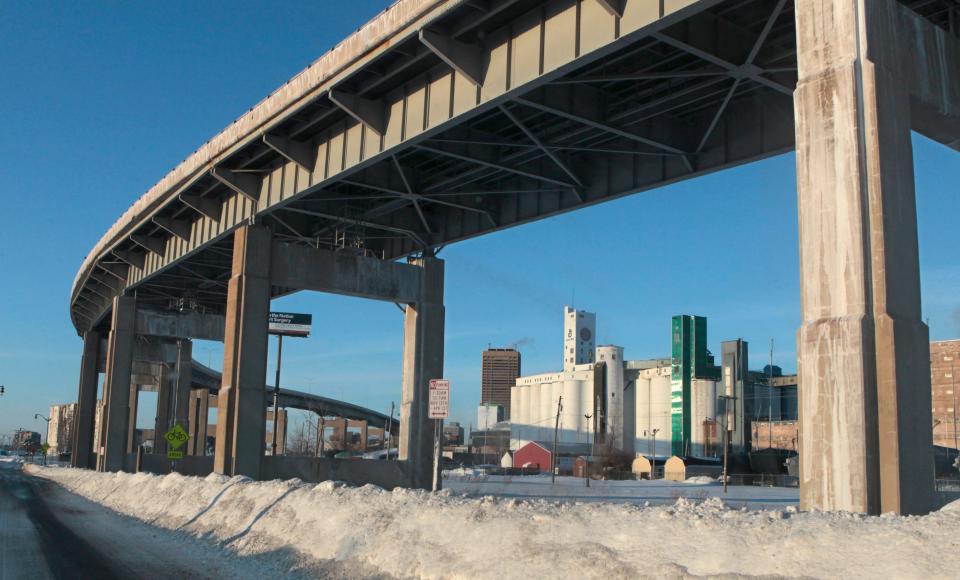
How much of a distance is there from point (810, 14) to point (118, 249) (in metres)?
45.7

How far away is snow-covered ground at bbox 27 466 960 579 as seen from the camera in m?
8.83

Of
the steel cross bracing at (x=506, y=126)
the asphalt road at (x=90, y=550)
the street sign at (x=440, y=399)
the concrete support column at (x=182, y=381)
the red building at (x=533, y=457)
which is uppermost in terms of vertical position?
the steel cross bracing at (x=506, y=126)

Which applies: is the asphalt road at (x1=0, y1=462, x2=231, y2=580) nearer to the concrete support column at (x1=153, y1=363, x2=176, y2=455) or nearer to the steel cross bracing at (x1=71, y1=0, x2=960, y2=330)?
the steel cross bracing at (x1=71, y1=0, x2=960, y2=330)

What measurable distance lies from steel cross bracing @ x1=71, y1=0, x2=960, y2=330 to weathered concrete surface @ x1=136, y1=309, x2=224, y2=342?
16156mm

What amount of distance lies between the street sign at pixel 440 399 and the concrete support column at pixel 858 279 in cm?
753

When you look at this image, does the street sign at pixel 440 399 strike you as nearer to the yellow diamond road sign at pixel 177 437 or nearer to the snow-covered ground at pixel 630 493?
the snow-covered ground at pixel 630 493

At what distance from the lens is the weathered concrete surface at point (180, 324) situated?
60594 millimetres

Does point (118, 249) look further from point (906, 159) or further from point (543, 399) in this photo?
point (543, 399)

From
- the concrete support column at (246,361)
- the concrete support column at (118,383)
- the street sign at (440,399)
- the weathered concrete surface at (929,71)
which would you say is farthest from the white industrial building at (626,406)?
the weathered concrete surface at (929,71)

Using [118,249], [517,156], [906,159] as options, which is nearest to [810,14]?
[906,159]

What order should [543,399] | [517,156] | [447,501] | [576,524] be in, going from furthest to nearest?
[543,399]
[517,156]
[447,501]
[576,524]

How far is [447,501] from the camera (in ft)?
49.0

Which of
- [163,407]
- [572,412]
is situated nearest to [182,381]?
[163,407]

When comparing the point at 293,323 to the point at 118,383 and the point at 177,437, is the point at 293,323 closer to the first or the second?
the point at 118,383
